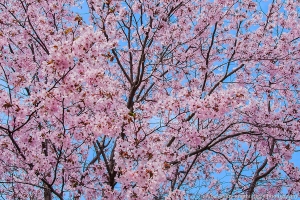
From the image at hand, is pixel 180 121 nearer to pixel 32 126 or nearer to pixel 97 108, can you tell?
pixel 97 108

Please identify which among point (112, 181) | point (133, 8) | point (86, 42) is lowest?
point (112, 181)

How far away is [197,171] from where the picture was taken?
11.2 m

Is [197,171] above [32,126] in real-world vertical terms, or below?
above

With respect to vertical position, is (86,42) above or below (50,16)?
below

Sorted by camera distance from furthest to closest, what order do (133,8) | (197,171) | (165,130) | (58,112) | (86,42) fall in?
(197,171) < (133,8) < (165,130) < (58,112) < (86,42)

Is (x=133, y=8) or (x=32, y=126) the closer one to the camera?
(x=32, y=126)

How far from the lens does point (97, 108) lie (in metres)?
5.79

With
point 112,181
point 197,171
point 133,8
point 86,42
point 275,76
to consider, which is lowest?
point 112,181

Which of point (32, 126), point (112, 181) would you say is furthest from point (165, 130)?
point (32, 126)

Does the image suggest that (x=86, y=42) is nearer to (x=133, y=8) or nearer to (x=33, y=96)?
(x=33, y=96)

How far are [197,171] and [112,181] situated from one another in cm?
465

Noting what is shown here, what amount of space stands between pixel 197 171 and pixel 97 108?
6.30 meters

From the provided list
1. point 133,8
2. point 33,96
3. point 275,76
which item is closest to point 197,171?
point 275,76

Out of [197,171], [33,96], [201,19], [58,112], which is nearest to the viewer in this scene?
[33,96]
